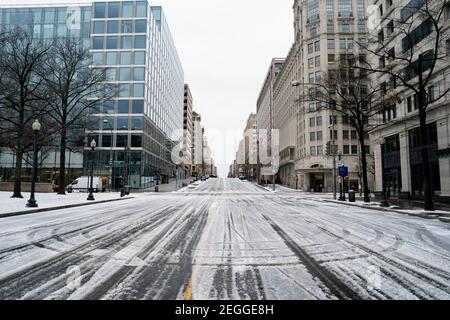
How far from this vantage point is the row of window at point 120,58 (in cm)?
5384

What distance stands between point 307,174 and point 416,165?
3038cm

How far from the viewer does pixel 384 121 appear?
30156mm

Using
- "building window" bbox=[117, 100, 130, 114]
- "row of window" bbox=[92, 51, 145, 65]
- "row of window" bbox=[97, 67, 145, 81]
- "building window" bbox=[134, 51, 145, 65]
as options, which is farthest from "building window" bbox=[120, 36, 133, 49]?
"building window" bbox=[117, 100, 130, 114]

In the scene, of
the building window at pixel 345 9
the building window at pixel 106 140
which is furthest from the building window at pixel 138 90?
the building window at pixel 345 9

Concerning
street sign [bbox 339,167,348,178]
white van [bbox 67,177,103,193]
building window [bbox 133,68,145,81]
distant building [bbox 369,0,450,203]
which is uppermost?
building window [bbox 133,68,145,81]

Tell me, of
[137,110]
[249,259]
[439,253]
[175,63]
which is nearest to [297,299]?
[249,259]

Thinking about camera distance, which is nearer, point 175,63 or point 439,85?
point 439,85

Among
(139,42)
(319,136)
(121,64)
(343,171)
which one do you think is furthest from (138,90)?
(343,171)

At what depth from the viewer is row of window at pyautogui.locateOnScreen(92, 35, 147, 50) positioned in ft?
178

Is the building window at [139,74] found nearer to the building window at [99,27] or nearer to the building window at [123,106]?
the building window at [123,106]

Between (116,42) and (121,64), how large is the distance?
4.60 meters

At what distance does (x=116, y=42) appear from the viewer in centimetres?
5475

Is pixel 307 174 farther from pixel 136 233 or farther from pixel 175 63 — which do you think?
pixel 175 63

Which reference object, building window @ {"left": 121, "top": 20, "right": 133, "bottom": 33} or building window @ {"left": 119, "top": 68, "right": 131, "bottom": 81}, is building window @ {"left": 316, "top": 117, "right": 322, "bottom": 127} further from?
building window @ {"left": 121, "top": 20, "right": 133, "bottom": 33}
